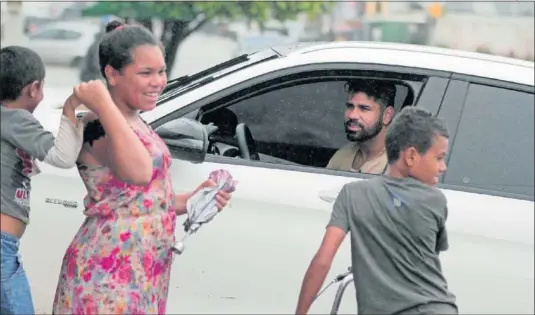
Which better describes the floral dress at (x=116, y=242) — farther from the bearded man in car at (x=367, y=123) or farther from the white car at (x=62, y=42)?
the white car at (x=62, y=42)

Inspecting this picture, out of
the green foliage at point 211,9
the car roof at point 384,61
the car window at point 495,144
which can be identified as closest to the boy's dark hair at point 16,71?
the car roof at point 384,61

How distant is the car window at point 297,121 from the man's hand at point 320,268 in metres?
1.29

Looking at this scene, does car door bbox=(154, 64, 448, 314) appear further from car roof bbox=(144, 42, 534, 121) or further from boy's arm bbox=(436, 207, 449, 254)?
boy's arm bbox=(436, 207, 449, 254)

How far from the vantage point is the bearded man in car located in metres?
4.04

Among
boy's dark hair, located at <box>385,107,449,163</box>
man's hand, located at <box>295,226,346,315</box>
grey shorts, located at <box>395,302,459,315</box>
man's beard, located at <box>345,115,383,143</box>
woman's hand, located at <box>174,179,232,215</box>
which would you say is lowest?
grey shorts, located at <box>395,302,459,315</box>

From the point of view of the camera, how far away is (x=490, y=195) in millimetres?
3674

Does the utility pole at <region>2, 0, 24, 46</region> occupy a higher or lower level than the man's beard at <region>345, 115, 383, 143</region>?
higher

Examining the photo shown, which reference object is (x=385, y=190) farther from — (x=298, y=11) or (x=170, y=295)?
(x=298, y=11)

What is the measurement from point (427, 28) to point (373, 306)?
20.9 m

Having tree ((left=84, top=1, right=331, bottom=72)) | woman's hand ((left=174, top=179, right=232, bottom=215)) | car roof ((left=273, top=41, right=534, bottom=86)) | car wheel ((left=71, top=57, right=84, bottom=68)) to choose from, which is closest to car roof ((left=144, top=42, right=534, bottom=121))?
car roof ((left=273, top=41, right=534, bottom=86))

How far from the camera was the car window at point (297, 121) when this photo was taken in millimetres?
4293

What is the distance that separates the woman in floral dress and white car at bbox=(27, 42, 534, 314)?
79 cm

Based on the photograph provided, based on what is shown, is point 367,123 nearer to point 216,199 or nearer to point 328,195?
point 328,195

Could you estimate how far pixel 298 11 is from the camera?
14.4 meters
